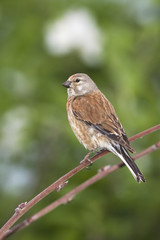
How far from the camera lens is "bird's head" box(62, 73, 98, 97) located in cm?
317

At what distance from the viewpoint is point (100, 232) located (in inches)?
150

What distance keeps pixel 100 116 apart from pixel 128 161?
19.2 inches

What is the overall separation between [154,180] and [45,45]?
1345mm

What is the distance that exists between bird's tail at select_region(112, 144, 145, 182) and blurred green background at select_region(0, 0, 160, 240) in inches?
29.7

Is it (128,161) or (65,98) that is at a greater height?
(65,98)

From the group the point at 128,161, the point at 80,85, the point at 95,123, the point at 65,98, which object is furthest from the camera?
the point at 65,98

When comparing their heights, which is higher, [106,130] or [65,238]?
[106,130]

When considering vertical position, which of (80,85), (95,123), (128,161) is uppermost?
(80,85)

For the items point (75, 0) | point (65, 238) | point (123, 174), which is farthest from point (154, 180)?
point (75, 0)

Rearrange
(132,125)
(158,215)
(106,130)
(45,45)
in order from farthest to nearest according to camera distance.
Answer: (158,215), (45,45), (132,125), (106,130)

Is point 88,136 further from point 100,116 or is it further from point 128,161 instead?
point 128,161

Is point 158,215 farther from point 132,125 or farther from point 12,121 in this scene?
point 12,121

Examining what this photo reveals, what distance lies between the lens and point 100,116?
115 inches

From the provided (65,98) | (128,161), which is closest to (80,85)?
(65,98)
